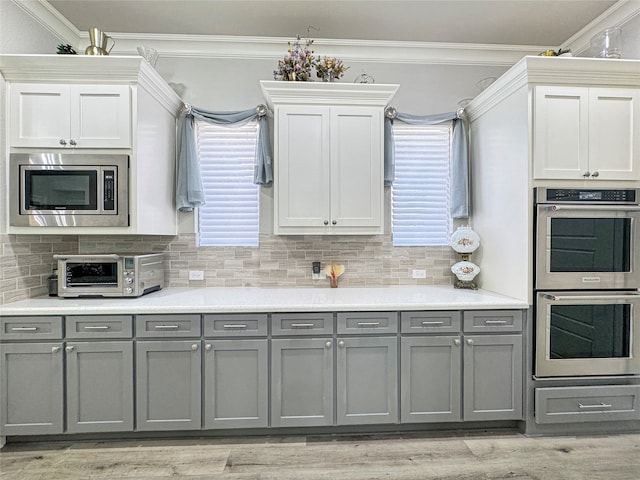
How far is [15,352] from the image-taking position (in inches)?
90.5

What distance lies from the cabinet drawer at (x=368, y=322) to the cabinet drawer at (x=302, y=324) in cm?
9

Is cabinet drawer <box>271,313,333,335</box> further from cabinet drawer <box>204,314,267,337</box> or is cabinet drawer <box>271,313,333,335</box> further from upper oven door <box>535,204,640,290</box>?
upper oven door <box>535,204,640,290</box>

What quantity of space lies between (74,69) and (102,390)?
2106 mm

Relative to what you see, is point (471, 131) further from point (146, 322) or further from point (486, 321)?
point (146, 322)

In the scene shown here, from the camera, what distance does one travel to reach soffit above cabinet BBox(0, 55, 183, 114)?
94.0 inches

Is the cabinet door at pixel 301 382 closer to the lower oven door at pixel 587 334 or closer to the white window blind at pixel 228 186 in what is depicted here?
the white window blind at pixel 228 186

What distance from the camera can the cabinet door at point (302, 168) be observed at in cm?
284

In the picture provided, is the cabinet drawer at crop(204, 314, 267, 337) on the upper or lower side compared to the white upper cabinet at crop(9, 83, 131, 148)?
lower

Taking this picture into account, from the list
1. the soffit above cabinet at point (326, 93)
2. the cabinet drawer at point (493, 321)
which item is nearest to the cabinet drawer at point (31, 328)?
the soffit above cabinet at point (326, 93)

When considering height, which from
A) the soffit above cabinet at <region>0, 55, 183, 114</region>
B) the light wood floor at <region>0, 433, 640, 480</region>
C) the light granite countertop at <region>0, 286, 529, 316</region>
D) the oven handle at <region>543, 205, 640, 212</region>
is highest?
the soffit above cabinet at <region>0, 55, 183, 114</region>

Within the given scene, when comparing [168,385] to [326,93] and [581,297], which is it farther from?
[581,297]

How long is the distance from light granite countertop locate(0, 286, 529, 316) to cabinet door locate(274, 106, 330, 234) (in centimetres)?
60

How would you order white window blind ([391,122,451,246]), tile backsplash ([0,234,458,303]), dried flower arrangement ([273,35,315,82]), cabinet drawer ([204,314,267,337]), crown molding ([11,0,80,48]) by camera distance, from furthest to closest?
1. white window blind ([391,122,451,246])
2. tile backsplash ([0,234,458,303])
3. dried flower arrangement ([273,35,315,82])
4. crown molding ([11,0,80,48])
5. cabinet drawer ([204,314,267,337])

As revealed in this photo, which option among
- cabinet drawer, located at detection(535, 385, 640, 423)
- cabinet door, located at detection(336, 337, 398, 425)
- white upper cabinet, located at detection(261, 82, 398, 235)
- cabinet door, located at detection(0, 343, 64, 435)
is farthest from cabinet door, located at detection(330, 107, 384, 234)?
cabinet door, located at detection(0, 343, 64, 435)
